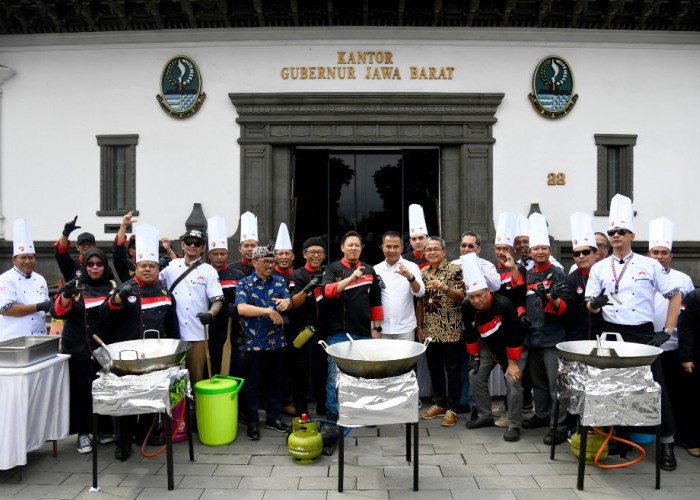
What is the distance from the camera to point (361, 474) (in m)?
4.32

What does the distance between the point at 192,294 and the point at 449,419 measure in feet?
10.2

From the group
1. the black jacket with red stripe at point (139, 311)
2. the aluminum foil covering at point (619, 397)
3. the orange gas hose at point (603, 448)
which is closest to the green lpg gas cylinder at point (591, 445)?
the orange gas hose at point (603, 448)

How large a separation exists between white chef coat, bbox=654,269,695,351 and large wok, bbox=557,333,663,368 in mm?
747

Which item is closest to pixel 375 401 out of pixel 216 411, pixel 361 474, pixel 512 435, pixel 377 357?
pixel 377 357

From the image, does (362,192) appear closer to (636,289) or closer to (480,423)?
(480,423)

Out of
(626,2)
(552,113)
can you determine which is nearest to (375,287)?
(552,113)

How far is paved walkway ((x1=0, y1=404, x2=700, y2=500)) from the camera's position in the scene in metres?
4.00

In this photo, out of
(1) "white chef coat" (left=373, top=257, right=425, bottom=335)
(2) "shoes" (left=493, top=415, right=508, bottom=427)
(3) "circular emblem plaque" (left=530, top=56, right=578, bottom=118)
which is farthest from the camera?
(3) "circular emblem plaque" (left=530, top=56, right=578, bottom=118)

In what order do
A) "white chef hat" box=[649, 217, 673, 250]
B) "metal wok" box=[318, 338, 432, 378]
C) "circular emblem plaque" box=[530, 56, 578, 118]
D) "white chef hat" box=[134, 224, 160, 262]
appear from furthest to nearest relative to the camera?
"circular emblem plaque" box=[530, 56, 578, 118] → "white chef hat" box=[649, 217, 673, 250] → "white chef hat" box=[134, 224, 160, 262] → "metal wok" box=[318, 338, 432, 378]

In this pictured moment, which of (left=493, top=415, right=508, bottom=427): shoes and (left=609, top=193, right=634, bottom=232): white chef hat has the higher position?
(left=609, top=193, right=634, bottom=232): white chef hat

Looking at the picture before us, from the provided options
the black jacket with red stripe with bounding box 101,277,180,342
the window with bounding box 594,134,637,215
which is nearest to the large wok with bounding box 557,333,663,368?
the black jacket with red stripe with bounding box 101,277,180,342

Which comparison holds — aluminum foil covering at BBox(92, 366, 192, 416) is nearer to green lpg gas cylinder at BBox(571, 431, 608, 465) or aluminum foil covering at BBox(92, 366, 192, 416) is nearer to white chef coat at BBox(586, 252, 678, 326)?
green lpg gas cylinder at BBox(571, 431, 608, 465)

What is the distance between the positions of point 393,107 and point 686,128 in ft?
20.2

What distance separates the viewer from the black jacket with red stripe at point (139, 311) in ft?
15.6
